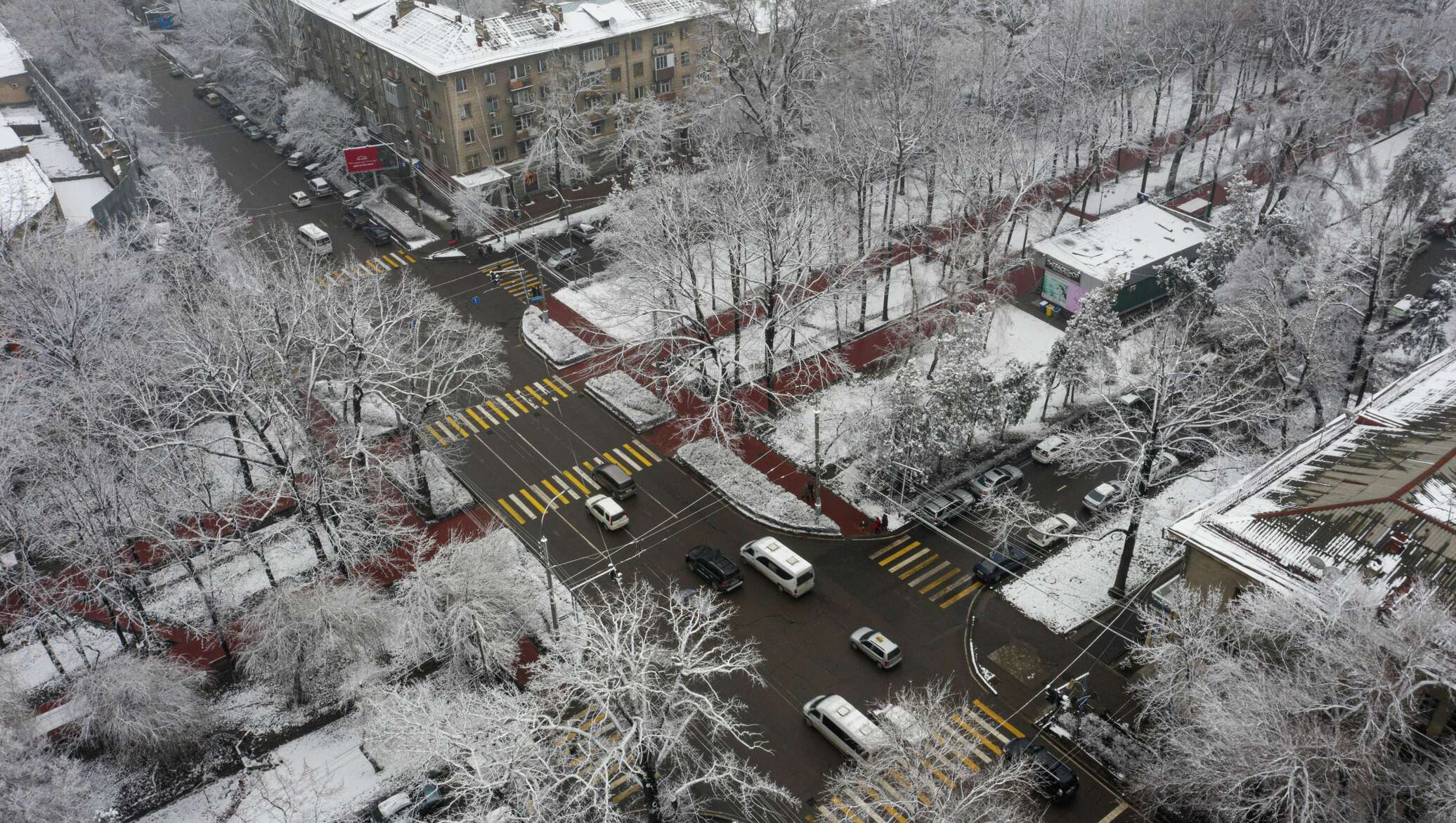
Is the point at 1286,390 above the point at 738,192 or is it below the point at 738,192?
below

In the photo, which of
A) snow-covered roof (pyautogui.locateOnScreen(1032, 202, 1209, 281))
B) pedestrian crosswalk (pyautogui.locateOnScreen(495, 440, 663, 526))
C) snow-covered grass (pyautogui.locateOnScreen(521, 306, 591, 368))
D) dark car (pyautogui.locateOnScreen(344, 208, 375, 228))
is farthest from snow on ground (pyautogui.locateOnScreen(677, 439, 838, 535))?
dark car (pyautogui.locateOnScreen(344, 208, 375, 228))

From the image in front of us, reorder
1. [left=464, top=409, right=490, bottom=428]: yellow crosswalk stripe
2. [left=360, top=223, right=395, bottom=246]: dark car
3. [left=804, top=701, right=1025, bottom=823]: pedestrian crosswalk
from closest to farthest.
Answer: [left=804, top=701, right=1025, bottom=823]: pedestrian crosswalk
[left=464, top=409, right=490, bottom=428]: yellow crosswalk stripe
[left=360, top=223, right=395, bottom=246]: dark car

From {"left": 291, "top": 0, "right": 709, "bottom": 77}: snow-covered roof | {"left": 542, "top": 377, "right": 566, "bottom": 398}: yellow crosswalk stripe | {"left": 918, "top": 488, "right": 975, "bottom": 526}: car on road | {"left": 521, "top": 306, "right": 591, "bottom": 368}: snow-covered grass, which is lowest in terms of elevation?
{"left": 542, "top": 377, "right": 566, "bottom": 398}: yellow crosswalk stripe

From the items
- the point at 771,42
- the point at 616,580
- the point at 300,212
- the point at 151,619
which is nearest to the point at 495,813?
the point at 616,580

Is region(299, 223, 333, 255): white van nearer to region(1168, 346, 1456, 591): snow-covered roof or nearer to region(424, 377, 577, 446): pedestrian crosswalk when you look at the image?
region(424, 377, 577, 446): pedestrian crosswalk

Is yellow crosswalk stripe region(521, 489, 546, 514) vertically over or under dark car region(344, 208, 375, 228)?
under

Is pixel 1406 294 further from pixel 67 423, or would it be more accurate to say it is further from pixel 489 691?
pixel 67 423
